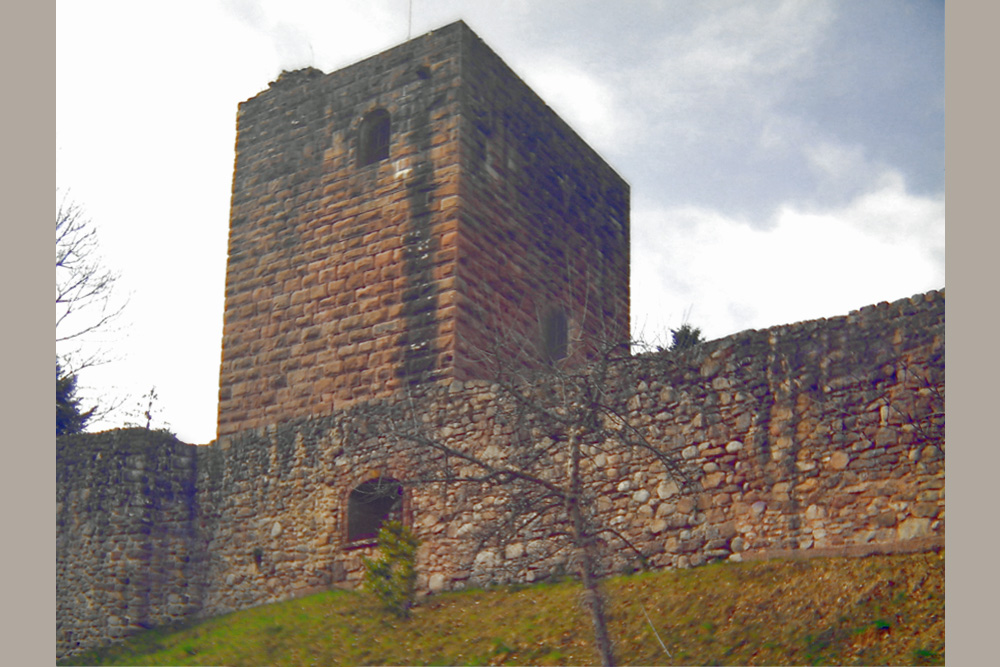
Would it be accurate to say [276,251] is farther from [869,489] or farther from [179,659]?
[869,489]

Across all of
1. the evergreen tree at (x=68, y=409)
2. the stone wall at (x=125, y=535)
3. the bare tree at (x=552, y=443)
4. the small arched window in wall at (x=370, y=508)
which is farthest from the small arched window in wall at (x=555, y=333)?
the evergreen tree at (x=68, y=409)

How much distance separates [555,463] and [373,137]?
6235 mm

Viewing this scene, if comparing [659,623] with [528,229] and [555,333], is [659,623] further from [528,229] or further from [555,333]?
[528,229]

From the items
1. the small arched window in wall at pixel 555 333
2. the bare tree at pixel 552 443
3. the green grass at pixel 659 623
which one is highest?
the small arched window in wall at pixel 555 333

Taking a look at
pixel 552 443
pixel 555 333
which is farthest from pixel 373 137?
pixel 552 443

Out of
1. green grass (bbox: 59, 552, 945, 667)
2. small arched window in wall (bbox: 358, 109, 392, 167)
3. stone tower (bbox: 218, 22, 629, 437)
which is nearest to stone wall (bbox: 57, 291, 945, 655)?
green grass (bbox: 59, 552, 945, 667)

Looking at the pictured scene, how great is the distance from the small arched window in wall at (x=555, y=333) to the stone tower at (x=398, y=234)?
3 cm

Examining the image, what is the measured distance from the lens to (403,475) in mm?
13922

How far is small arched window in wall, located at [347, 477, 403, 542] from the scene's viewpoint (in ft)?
46.4

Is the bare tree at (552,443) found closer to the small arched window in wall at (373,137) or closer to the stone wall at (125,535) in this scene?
the stone wall at (125,535)

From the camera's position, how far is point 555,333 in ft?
56.8

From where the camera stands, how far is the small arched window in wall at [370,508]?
46.4ft

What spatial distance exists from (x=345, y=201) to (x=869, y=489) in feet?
27.9
